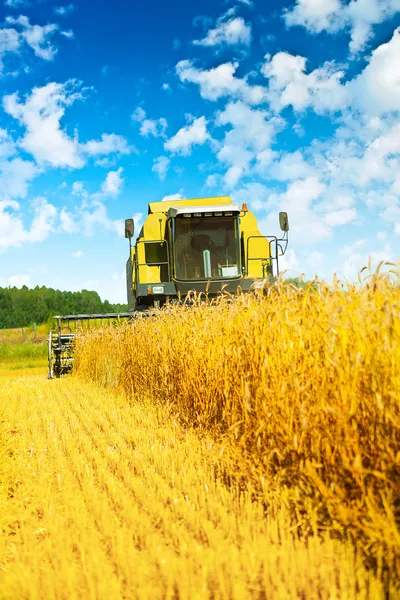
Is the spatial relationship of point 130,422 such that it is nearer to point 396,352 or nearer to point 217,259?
point 396,352

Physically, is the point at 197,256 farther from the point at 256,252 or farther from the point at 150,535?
the point at 150,535

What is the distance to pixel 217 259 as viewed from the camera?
1125 centimetres

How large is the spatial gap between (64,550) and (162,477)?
1.19 meters

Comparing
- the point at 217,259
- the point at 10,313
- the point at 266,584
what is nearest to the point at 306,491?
the point at 266,584

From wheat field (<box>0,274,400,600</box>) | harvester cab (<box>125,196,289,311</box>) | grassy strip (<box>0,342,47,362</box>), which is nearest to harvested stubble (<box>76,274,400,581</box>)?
wheat field (<box>0,274,400,600</box>)

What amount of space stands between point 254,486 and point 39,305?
297 feet

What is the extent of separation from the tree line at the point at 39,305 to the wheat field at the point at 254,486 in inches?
3134

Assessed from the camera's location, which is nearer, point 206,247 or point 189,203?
point 206,247

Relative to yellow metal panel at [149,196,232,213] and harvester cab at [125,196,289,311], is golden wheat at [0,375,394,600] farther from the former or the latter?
yellow metal panel at [149,196,232,213]

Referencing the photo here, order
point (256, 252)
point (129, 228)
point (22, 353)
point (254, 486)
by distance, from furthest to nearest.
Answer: point (22, 353) → point (256, 252) → point (129, 228) → point (254, 486)

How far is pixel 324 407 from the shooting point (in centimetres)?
271

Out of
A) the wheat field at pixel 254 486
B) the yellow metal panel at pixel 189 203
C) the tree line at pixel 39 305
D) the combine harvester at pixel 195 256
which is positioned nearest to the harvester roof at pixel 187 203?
the yellow metal panel at pixel 189 203

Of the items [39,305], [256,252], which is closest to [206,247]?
[256,252]

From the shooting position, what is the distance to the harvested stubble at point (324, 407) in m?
2.53
